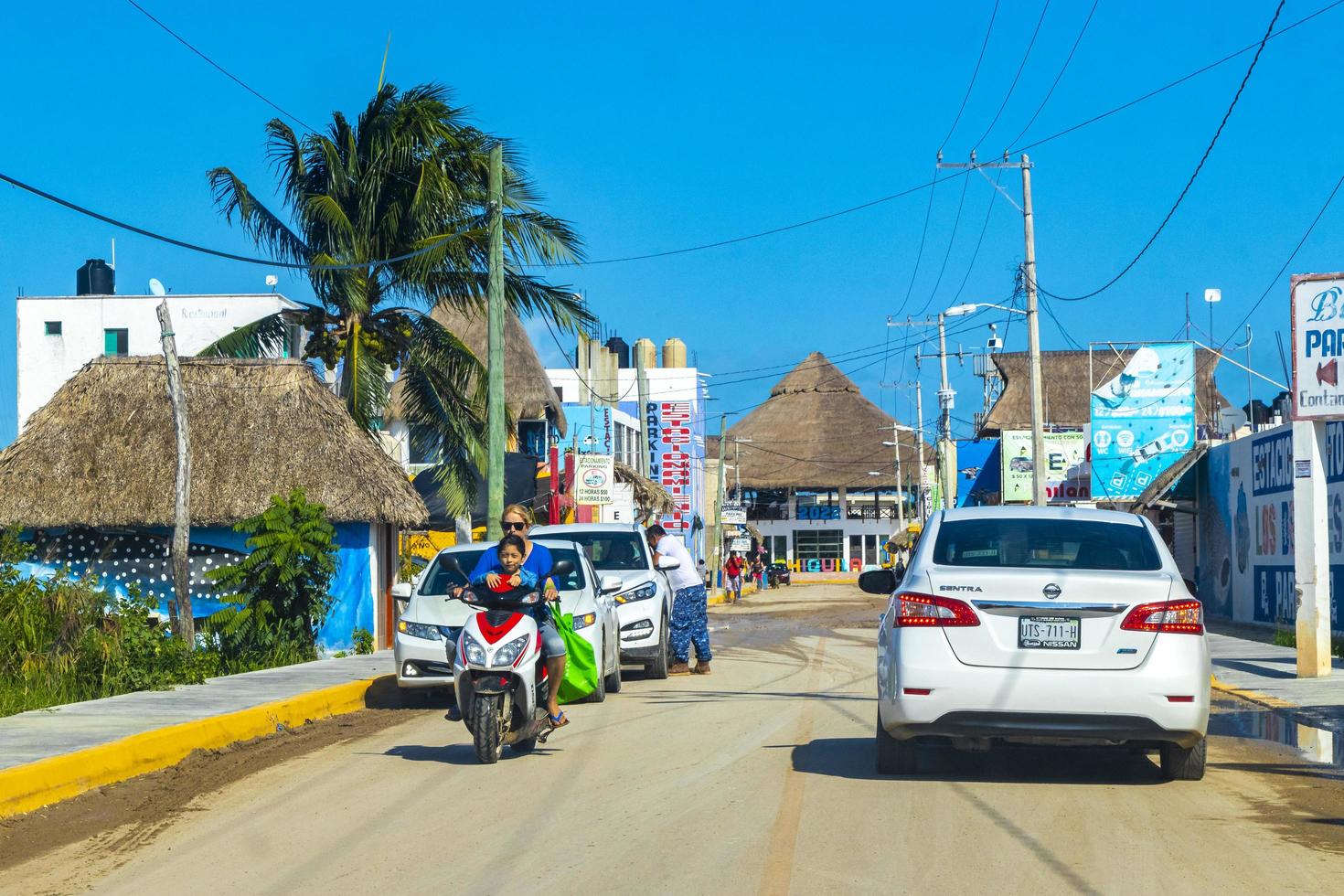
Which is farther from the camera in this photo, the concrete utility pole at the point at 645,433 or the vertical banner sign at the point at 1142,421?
the concrete utility pole at the point at 645,433

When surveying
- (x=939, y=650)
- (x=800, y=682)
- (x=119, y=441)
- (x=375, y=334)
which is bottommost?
(x=800, y=682)

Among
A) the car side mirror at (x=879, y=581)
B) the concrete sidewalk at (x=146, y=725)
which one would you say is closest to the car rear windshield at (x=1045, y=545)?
the car side mirror at (x=879, y=581)

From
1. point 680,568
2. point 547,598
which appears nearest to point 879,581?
point 547,598

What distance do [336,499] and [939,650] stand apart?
15.5 metres

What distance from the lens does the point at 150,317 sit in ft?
181

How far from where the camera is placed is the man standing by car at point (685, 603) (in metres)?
17.9

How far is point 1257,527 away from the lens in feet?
95.1

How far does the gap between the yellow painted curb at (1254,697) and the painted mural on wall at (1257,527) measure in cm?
819

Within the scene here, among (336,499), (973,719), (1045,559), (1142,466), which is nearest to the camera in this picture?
(973,719)

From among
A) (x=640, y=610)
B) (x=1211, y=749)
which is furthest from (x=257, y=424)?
(x=1211, y=749)

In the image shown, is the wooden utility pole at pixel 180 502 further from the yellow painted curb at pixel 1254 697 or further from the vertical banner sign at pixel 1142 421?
the vertical banner sign at pixel 1142 421

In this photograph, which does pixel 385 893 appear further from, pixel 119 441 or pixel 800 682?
pixel 119 441

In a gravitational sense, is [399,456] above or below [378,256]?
below

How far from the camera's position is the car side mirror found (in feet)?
34.1
